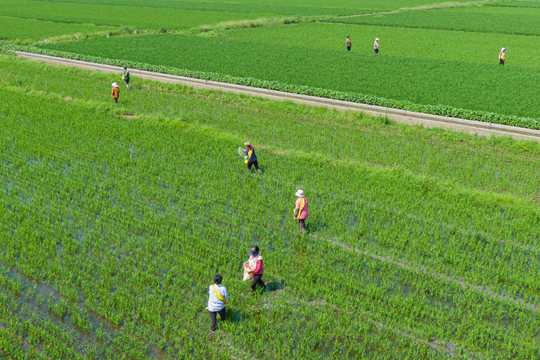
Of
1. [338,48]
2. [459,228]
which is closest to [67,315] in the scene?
[459,228]

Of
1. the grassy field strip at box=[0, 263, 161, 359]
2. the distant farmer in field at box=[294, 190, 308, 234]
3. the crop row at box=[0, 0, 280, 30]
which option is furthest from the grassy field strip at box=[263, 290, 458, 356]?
the crop row at box=[0, 0, 280, 30]

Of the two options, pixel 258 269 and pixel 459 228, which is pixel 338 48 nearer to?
pixel 459 228

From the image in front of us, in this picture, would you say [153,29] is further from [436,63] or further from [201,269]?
[201,269]

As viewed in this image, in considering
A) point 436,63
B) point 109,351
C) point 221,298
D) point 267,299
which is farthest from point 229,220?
point 436,63

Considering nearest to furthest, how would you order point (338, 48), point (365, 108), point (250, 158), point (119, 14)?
point (250, 158) < point (365, 108) < point (338, 48) < point (119, 14)

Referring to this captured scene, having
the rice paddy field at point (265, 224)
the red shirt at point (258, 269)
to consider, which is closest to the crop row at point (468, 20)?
the rice paddy field at point (265, 224)

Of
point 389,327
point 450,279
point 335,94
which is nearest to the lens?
point 389,327

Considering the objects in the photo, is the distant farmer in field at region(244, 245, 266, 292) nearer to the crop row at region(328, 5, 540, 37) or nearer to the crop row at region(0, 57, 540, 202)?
the crop row at region(0, 57, 540, 202)

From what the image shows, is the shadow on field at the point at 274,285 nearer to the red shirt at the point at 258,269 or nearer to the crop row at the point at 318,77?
the red shirt at the point at 258,269
